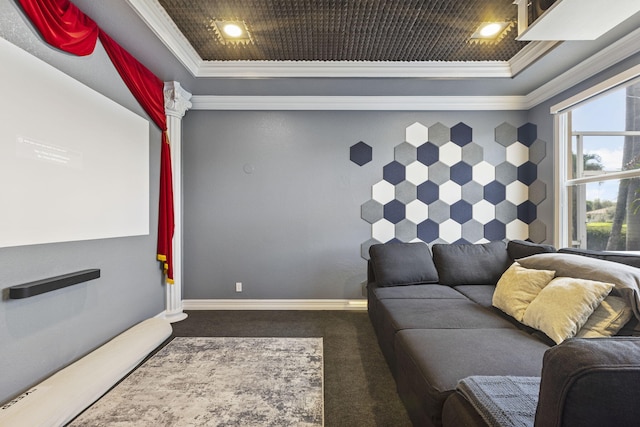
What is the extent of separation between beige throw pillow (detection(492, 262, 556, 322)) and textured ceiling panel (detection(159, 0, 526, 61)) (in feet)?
6.40

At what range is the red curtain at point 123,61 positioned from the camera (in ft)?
6.08

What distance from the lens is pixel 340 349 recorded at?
256 cm

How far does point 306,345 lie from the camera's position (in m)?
2.62

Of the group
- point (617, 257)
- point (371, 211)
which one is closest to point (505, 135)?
point (371, 211)

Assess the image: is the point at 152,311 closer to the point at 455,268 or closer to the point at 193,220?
the point at 193,220

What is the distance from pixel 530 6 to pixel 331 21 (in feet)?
4.64

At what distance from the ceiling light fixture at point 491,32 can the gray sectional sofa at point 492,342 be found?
1.83m

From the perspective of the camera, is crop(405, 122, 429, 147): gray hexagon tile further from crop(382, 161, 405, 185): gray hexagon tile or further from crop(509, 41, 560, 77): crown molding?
crop(509, 41, 560, 77): crown molding

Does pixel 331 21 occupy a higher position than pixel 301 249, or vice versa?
pixel 331 21

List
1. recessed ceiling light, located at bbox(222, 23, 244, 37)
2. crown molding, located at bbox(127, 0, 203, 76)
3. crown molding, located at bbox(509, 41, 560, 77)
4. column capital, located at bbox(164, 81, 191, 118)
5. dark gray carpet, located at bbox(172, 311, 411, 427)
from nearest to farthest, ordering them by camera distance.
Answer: dark gray carpet, located at bbox(172, 311, 411, 427) → crown molding, located at bbox(127, 0, 203, 76) → recessed ceiling light, located at bbox(222, 23, 244, 37) → crown molding, located at bbox(509, 41, 560, 77) → column capital, located at bbox(164, 81, 191, 118)

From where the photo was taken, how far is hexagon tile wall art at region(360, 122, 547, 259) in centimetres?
373

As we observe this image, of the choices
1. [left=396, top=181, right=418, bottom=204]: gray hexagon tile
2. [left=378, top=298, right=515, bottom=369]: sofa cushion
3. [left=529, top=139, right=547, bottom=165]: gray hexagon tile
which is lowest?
[left=378, top=298, right=515, bottom=369]: sofa cushion

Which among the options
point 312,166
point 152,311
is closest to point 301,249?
point 312,166

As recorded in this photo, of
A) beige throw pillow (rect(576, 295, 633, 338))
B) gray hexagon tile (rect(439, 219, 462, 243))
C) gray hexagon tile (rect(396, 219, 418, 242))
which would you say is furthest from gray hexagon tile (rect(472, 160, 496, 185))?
beige throw pillow (rect(576, 295, 633, 338))
